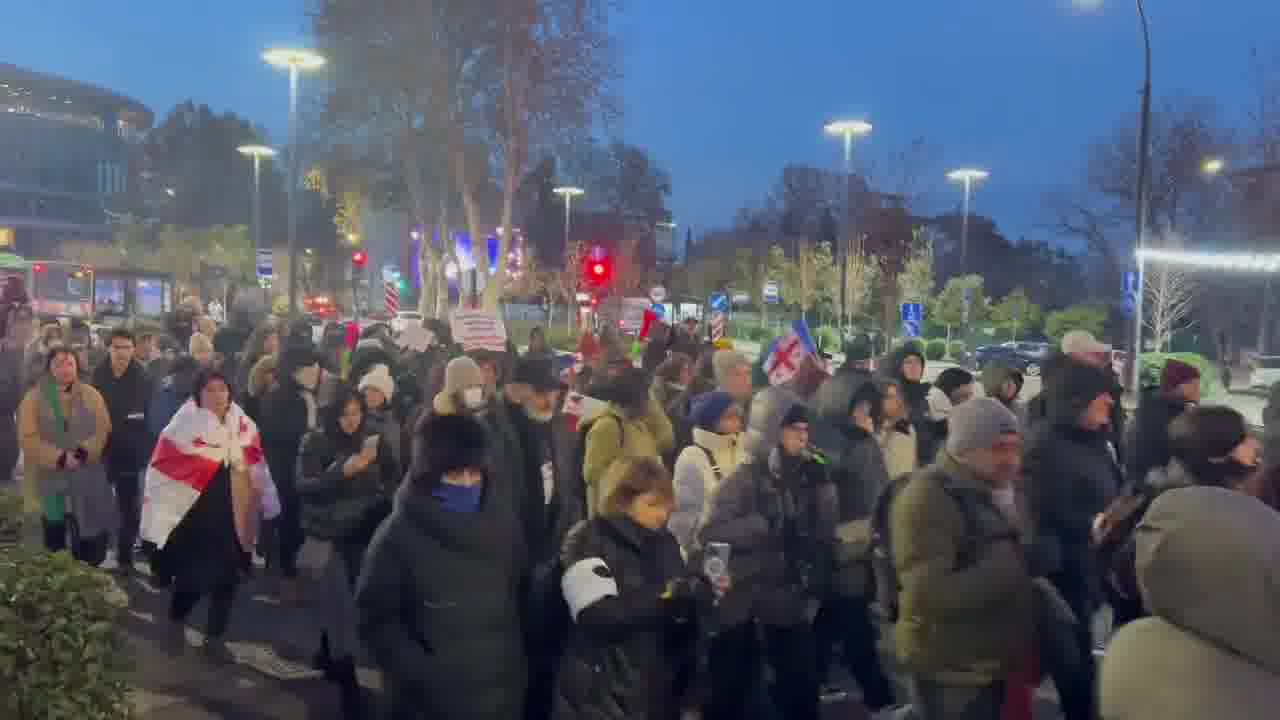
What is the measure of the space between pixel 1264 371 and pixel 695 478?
3445 cm

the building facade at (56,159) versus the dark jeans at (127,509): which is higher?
the building facade at (56,159)

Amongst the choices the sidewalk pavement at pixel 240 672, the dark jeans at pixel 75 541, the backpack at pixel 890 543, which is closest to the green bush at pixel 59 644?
the sidewalk pavement at pixel 240 672

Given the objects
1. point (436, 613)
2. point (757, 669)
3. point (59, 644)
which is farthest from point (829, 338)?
point (59, 644)

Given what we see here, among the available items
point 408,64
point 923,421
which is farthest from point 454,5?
point 923,421

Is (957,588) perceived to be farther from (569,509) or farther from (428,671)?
(569,509)

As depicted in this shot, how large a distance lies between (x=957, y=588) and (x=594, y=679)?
1.24 metres

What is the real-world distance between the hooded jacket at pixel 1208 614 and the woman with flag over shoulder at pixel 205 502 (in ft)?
20.3

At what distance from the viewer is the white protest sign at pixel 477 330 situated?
10500 millimetres

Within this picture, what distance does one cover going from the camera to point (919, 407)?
372 inches

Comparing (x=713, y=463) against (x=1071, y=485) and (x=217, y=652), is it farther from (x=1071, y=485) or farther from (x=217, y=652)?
(x=217, y=652)

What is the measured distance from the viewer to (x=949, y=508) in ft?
14.7

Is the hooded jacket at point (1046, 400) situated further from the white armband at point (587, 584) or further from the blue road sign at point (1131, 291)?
the blue road sign at point (1131, 291)

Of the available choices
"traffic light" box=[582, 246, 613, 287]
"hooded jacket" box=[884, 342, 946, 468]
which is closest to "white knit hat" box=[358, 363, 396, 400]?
"hooded jacket" box=[884, 342, 946, 468]

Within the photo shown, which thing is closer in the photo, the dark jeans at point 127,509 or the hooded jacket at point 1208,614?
the hooded jacket at point 1208,614
